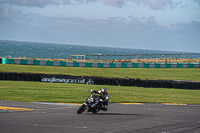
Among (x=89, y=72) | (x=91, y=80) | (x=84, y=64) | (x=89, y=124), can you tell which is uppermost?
(x=84, y=64)

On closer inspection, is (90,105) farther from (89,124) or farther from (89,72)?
(89,72)

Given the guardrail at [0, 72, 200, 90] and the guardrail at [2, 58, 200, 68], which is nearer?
the guardrail at [0, 72, 200, 90]

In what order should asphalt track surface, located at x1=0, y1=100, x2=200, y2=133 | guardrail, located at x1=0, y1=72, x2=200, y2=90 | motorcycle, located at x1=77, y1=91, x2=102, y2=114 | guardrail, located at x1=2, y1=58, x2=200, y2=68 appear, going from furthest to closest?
guardrail, located at x1=2, y1=58, x2=200, y2=68
guardrail, located at x1=0, y1=72, x2=200, y2=90
motorcycle, located at x1=77, y1=91, x2=102, y2=114
asphalt track surface, located at x1=0, y1=100, x2=200, y2=133

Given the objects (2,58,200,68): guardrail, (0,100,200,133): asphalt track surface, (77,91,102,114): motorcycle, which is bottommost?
(0,100,200,133): asphalt track surface

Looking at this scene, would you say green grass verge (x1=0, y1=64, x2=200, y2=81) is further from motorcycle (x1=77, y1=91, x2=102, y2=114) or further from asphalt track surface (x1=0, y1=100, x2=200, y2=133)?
asphalt track surface (x1=0, y1=100, x2=200, y2=133)

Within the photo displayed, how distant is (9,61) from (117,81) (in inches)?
722

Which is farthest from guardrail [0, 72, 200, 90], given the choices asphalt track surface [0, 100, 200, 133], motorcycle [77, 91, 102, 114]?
motorcycle [77, 91, 102, 114]

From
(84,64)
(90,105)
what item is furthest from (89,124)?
(84,64)

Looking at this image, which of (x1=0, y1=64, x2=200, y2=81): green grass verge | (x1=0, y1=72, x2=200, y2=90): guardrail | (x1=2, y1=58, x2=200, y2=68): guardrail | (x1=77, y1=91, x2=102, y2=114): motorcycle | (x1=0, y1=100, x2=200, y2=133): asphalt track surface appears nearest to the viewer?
(x1=0, y1=100, x2=200, y2=133): asphalt track surface

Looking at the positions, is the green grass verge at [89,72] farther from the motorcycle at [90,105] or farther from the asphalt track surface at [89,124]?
the asphalt track surface at [89,124]

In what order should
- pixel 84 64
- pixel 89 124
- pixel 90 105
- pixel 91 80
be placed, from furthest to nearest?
1. pixel 84 64
2. pixel 91 80
3. pixel 90 105
4. pixel 89 124

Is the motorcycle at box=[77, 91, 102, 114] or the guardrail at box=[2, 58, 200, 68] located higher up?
the guardrail at box=[2, 58, 200, 68]

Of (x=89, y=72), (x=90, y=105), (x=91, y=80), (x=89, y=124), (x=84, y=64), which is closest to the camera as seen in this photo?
(x=89, y=124)

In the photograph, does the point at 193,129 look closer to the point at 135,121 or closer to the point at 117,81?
the point at 135,121
